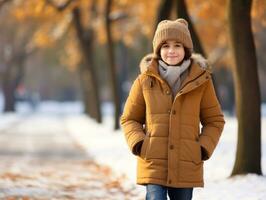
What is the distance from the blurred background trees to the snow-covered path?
2.75 metres

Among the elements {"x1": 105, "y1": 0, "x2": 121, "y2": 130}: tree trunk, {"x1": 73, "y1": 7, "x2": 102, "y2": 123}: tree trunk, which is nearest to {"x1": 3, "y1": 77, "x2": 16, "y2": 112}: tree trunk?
{"x1": 73, "y1": 7, "x2": 102, "y2": 123}: tree trunk

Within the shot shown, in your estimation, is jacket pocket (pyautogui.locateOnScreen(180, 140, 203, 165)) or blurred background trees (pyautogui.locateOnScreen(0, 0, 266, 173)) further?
blurred background trees (pyautogui.locateOnScreen(0, 0, 266, 173))

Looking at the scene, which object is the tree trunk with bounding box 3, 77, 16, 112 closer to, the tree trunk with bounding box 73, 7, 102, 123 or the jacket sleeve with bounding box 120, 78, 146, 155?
the tree trunk with bounding box 73, 7, 102, 123

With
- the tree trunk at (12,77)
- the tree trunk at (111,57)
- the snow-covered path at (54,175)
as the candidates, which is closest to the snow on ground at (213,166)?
the snow-covered path at (54,175)

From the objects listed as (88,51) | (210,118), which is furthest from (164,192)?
(88,51)

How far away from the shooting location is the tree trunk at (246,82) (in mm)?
10141

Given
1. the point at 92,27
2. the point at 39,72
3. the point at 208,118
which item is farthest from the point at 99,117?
the point at 39,72

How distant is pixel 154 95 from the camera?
475 centimetres

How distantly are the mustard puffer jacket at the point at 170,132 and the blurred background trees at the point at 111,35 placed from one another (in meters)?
5.48

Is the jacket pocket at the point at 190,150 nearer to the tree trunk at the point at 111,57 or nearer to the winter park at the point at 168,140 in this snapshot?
the winter park at the point at 168,140

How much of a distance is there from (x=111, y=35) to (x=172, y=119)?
63.3 feet

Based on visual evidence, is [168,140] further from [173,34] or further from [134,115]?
[173,34]

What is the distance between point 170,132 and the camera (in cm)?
474

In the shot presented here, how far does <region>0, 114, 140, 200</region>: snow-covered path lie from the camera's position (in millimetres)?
9562
